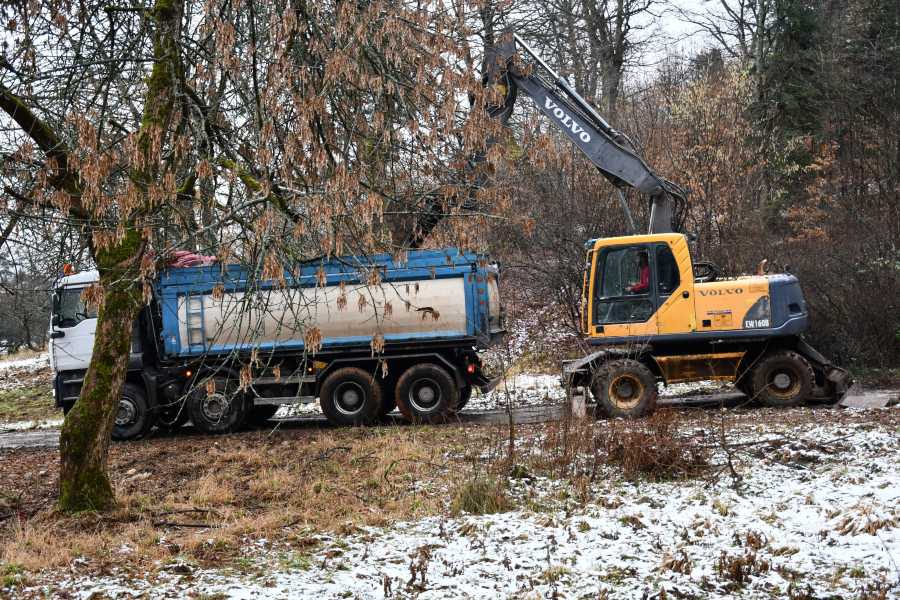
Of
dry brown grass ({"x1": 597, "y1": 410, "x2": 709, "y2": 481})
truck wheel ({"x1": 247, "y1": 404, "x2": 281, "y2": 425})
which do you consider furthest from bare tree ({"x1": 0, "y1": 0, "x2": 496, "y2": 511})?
truck wheel ({"x1": 247, "y1": 404, "x2": 281, "y2": 425})

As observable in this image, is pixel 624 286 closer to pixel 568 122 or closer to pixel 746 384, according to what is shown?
pixel 746 384

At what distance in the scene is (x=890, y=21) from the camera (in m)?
24.3

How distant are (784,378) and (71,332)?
11.3 meters

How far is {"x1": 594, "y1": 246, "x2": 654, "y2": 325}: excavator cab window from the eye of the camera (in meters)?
12.1

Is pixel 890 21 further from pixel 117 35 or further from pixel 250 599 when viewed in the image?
pixel 250 599

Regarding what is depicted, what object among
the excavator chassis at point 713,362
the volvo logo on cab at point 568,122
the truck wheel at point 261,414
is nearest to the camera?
the excavator chassis at point 713,362

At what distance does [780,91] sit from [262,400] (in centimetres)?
1992

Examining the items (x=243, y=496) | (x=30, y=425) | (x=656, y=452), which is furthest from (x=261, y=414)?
(x=656, y=452)

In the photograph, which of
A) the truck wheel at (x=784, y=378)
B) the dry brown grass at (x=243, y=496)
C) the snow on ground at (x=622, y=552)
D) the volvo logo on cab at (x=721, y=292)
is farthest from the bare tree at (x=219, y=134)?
the truck wheel at (x=784, y=378)

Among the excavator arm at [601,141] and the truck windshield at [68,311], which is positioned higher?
the excavator arm at [601,141]

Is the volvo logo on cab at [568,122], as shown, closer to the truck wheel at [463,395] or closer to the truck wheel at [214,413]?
the truck wheel at [463,395]

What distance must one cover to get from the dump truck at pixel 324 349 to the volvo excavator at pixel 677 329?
1791 millimetres

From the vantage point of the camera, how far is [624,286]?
12.2m

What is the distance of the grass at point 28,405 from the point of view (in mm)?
18956
